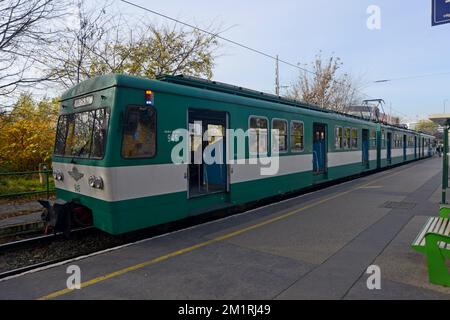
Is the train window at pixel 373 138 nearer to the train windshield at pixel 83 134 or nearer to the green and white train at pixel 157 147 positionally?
the green and white train at pixel 157 147

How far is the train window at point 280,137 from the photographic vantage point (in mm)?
9258

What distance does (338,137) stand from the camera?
13.5 metres

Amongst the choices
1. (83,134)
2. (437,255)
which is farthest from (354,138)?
(83,134)

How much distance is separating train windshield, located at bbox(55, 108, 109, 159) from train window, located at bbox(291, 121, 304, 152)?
242 inches

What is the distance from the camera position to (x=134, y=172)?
5578 millimetres

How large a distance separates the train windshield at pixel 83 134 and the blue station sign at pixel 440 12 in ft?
18.3

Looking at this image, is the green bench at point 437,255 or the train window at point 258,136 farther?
the train window at point 258,136

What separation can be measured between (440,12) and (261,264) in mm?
4898

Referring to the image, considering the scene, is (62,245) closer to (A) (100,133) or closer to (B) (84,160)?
(B) (84,160)

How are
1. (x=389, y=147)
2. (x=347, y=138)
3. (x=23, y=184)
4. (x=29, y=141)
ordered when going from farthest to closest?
(x=389, y=147), (x=347, y=138), (x=29, y=141), (x=23, y=184)

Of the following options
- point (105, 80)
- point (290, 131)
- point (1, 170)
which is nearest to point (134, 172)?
point (105, 80)

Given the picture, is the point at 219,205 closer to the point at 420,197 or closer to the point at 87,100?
the point at 87,100

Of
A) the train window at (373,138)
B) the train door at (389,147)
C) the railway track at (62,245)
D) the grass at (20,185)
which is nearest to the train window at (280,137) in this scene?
the railway track at (62,245)

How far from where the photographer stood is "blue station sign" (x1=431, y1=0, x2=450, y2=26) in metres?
5.27
